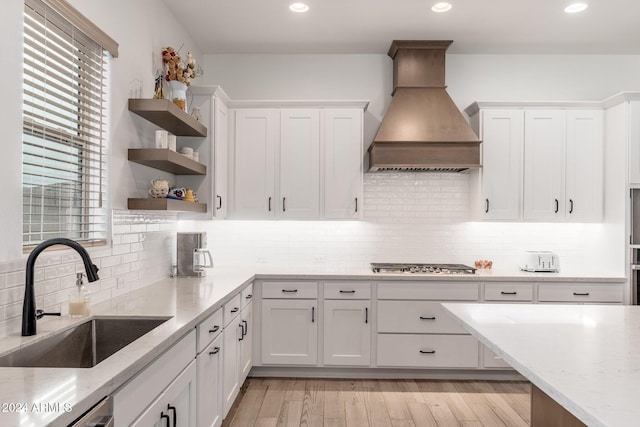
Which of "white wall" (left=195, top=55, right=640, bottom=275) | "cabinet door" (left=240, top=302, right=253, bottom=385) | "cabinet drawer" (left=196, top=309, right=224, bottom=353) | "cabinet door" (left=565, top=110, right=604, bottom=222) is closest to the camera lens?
"cabinet drawer" (left=196, top=309, right=224, bottom=353)

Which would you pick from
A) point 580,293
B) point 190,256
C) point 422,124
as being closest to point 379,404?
point 190,256

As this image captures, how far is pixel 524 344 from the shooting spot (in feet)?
5.17

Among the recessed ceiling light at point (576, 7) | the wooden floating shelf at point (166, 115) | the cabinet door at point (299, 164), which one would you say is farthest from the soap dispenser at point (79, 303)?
the recessed ceiling light at point (576, 7)

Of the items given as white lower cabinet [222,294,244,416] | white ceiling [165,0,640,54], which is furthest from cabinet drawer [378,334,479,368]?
white ceiling [165,0,640,54]

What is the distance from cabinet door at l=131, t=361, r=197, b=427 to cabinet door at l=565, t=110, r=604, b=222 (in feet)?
11.2

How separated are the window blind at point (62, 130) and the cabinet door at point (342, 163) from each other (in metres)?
1.96

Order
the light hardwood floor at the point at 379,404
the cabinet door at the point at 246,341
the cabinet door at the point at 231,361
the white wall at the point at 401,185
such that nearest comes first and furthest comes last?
the cabinet door at the point at 231,361, the light hardwood floor at the point at 379,404, the cabinet door at the point at 246,341, the white wall at the point at 401,185

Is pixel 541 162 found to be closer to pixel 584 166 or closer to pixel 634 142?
pixel 584 166

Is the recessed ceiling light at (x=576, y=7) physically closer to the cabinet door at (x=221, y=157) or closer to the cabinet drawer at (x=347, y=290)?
the cabinet drawer at (x=347, y=290)

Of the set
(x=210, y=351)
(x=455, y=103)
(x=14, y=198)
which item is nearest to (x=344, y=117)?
(x=455, y=103)

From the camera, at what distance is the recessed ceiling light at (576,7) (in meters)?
3.31

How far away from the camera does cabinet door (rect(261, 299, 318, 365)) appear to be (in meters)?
3.75

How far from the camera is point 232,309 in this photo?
2.96 metres

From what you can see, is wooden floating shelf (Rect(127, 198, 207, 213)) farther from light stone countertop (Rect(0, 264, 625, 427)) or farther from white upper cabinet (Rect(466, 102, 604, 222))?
white upper cabinet (Rect(466, 102, 604, 222))
